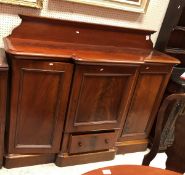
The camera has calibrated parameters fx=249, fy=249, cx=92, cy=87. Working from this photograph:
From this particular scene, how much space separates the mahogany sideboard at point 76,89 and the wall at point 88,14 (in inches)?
4.0

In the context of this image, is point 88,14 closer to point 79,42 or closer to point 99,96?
point 79,42

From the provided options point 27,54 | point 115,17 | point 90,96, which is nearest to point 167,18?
point 115,17

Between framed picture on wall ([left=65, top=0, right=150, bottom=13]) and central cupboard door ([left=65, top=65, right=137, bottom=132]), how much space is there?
2.02 feet

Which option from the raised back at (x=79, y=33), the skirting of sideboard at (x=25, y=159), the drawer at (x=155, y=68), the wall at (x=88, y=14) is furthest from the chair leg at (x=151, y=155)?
the wall at (x=88, y=14)

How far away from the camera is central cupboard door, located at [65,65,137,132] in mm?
1924

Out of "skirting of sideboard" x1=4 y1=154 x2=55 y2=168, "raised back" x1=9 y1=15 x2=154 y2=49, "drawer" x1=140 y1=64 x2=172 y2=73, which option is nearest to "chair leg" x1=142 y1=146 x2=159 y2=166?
"drawer" x1=140 y1=64 x2=172 y2=73

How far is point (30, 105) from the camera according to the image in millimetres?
1870

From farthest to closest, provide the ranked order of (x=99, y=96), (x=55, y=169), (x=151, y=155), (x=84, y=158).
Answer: (x=84, y=158), (x=55, y=169), (x=99, y=96), (x=151, y=155)

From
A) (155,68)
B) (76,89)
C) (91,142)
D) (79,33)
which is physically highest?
(79,33)

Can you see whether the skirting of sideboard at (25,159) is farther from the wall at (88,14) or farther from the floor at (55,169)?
the wall at (88,14)

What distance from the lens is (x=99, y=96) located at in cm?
205

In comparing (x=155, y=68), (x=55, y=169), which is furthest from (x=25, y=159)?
(x=155, y=68)

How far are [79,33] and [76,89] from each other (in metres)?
0.54

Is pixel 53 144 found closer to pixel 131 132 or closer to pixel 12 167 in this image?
pixel 12 167
